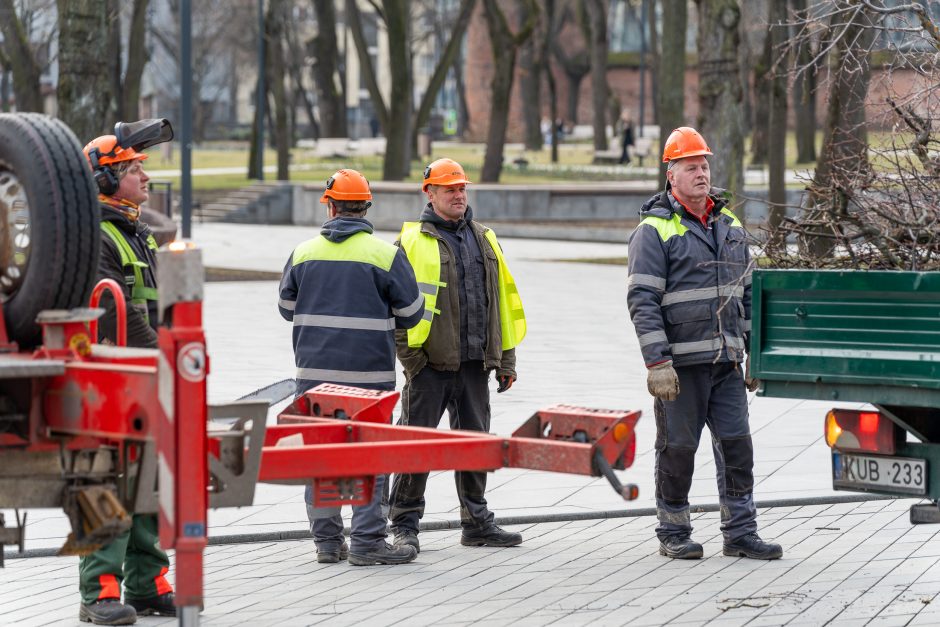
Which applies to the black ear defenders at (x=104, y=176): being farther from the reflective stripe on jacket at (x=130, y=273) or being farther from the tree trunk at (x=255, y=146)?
the tree trunk at (x=255, y=146)

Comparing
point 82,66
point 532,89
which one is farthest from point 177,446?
point 532,89

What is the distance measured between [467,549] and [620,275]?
15.8 metres

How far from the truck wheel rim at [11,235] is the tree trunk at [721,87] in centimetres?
1682

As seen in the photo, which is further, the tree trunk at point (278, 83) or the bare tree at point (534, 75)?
the bare tree at point (534, 75)

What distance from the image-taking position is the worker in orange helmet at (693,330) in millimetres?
7469

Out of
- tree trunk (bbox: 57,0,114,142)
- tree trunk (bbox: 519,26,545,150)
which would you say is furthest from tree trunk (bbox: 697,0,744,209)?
tree trunk (bbox: 519,26,545,150)

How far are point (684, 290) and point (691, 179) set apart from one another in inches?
20.8

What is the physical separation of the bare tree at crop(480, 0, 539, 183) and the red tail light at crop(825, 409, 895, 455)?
31.6 m

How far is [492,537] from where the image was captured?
312 inches

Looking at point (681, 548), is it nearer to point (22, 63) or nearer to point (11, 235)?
point (11, 235)

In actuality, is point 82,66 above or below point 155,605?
above

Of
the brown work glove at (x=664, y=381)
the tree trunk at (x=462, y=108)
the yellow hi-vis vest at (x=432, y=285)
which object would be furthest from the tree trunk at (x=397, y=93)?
the tree trunk at (x=462, y=108)

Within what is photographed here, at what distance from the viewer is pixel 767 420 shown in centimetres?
1131

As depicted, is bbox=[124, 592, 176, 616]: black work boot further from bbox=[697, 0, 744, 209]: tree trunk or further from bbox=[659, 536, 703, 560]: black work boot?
bbox=[697, 0, 744, 209]: tree trunk
